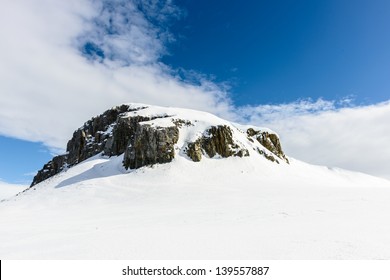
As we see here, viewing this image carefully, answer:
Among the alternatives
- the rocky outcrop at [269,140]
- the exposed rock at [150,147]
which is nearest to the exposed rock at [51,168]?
the exposed rock at [150,147]

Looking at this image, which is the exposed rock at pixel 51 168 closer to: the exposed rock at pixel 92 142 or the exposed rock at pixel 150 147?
the exposed rock at pixel 92 142

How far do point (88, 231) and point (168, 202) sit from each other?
1121 centimetres

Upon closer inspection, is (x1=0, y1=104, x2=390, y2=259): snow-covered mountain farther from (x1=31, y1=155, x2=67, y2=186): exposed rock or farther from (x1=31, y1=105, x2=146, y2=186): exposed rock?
(x1=31, y1=155, x2=67, y2=186): exposed rock

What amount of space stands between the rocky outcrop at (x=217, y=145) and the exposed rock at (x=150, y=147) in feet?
10.3

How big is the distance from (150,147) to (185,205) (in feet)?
62.6

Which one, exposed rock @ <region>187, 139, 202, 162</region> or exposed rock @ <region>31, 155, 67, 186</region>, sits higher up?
exposed rock @ <region>31, 155, 67, 186</region>

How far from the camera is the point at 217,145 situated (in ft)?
144

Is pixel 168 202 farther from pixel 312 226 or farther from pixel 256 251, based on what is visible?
pixel 256 251

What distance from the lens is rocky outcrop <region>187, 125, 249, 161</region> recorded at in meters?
41.7

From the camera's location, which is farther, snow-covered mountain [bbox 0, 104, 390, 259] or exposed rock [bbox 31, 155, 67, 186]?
Result: exposed rock [bbox 31, 155, 67, 186]

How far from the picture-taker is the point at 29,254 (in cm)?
1005

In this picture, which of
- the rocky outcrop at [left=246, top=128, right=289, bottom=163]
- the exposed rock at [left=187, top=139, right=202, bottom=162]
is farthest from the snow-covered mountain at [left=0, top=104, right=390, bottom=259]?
the rocky outcrop at [left=246, top=128, right=289, bottom=163]

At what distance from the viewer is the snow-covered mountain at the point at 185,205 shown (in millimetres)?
9727

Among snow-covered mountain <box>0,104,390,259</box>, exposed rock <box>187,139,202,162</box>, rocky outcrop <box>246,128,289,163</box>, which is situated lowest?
snow-covered mountain <box>0,104,390,259</box>
